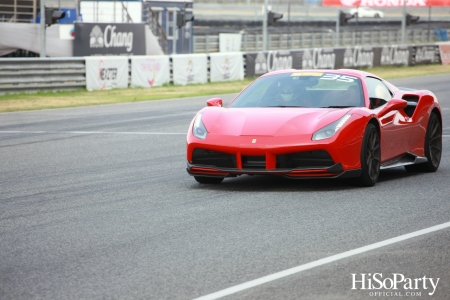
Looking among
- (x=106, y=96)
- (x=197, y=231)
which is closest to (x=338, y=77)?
(x=197, y=231)

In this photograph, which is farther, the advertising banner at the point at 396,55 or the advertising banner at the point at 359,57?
the advertising banner at the point at 396,55

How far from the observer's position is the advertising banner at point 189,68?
2955cm

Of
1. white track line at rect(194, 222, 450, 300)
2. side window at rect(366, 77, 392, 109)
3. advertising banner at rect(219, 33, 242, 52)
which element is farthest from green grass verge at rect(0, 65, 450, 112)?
white track line at rect(194, 222, 450, 300)

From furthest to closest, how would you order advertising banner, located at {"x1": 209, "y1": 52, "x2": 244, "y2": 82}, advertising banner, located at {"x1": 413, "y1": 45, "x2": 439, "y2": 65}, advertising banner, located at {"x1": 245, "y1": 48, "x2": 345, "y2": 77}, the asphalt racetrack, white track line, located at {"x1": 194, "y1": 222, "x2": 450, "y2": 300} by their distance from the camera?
advertising banner, located at {"x1": 413, "y1": 45, "x2": 439, "y2": 65}, advertising banner, located at {"x1": 245, "y1": 48, "x2": 345, "y2": 77}, advertising banner, located at {"x1": 209, "y1": 52, "x2": 244, "y2": 82}, the asphalt racetrack, white track line, located at {"x1": 194, "y1": 222, "x2": 450, "y2": 300}

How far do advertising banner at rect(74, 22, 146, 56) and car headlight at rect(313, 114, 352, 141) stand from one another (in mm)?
23267

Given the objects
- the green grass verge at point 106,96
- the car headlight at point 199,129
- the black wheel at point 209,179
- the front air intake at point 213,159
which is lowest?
the green grass verge at point 106,96

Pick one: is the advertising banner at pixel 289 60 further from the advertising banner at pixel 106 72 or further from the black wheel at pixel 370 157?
the black wheel at pixel 370 157

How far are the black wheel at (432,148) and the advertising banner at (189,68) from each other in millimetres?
19410

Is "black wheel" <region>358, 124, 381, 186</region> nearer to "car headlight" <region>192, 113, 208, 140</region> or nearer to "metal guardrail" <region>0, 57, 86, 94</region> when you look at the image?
"car headlight" <region>192, 113, 208, 140</region>

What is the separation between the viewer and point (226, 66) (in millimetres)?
32031

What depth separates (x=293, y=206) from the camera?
756 centimetres

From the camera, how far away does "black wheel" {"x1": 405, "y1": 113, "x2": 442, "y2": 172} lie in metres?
10.0

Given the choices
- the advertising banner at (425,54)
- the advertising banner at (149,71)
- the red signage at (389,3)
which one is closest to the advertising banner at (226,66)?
the advertising banner at (149,71)

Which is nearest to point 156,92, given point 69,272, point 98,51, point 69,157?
point 98,51
